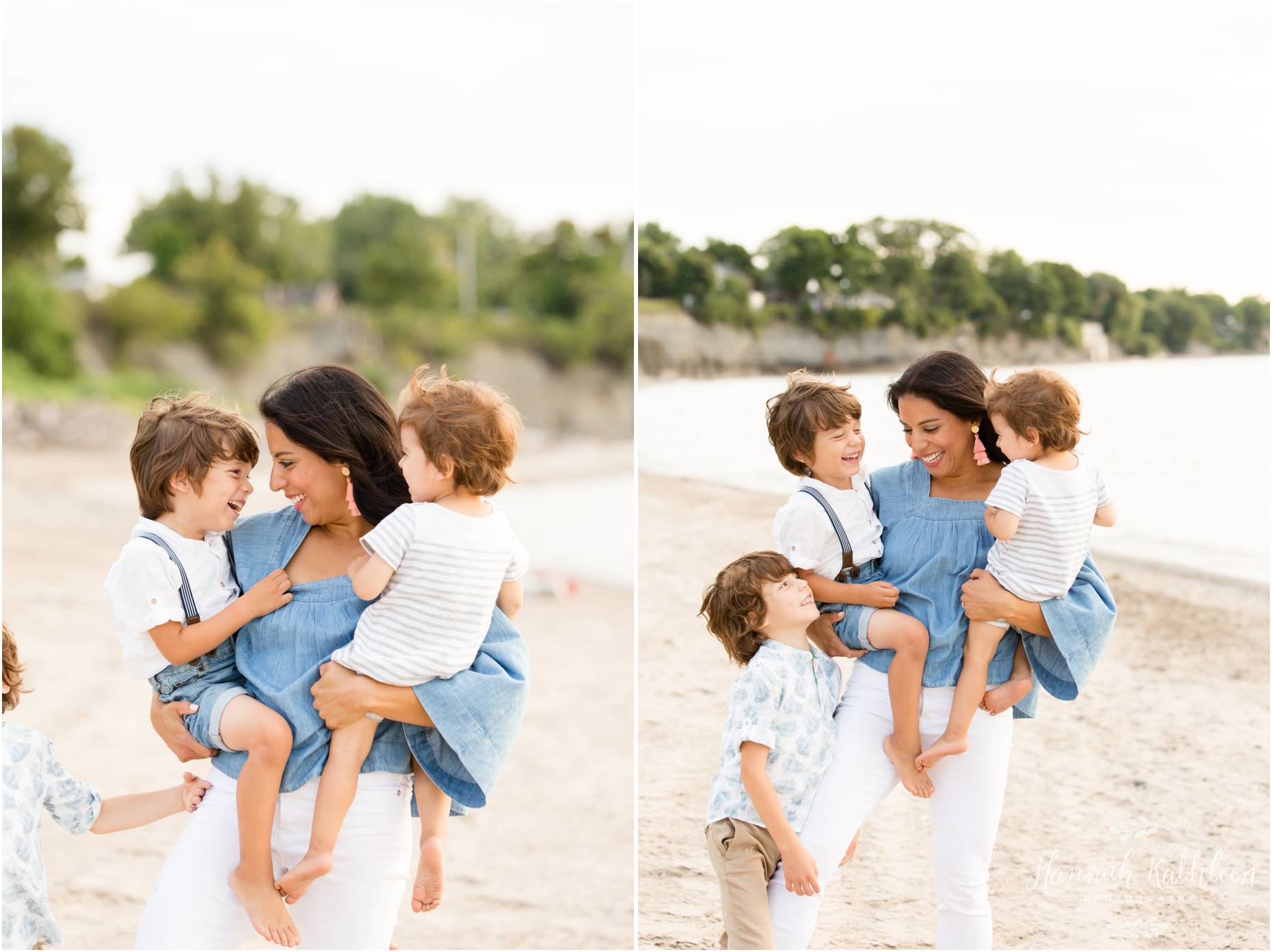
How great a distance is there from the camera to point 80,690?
733 cm

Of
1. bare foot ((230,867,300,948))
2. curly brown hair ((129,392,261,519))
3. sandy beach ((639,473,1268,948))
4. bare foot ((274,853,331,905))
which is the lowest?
sandy beach ((639,473,1268,948))

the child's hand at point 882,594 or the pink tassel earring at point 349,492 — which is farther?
the child's hand at point 882,594

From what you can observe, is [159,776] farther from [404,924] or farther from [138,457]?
[138,457]

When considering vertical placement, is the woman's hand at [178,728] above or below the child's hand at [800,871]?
above

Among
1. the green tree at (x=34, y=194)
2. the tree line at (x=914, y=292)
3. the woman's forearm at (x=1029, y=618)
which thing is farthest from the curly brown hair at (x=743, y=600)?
the green tree at (x=34, y=194)

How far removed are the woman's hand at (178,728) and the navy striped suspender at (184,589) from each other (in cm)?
16

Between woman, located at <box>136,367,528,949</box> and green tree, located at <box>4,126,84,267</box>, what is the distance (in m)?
27.7

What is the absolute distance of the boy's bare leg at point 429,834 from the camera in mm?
2090

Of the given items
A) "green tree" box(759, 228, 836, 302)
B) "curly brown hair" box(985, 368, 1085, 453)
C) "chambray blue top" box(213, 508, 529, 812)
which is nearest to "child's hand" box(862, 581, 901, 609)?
"curly brown hair" box(985, 368, 1085, 453)

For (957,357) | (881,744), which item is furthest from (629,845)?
(957,357)

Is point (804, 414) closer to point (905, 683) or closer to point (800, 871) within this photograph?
point (905, 683)

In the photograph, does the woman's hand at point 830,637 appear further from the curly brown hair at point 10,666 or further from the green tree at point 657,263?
the green tree at point 657,263

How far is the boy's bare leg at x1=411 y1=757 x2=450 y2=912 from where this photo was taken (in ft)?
6.86

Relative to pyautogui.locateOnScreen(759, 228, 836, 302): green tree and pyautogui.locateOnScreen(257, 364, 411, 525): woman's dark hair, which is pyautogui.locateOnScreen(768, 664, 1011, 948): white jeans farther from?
pyautogui.locateOnScreen(759, 228, 836, 302): green tree
